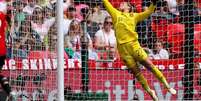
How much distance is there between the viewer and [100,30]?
12.0m

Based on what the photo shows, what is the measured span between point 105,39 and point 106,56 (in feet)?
0.95

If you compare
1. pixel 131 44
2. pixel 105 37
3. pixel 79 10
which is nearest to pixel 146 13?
pixel 131 44

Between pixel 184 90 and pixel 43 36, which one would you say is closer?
pixel 43 36

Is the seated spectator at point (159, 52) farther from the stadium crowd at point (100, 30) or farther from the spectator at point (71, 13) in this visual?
the spectator at point (71, 13)

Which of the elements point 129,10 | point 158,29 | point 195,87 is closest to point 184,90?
point 195,87

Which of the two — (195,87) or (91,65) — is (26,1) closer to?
(91,65)

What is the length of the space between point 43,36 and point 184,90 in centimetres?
257

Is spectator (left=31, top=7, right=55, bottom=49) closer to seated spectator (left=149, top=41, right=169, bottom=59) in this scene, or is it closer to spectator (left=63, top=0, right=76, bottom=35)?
spectator (left=63, top=0, right=76, bottom=35)

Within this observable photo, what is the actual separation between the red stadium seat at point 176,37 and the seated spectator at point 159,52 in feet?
0.45

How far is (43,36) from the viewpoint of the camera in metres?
11.0

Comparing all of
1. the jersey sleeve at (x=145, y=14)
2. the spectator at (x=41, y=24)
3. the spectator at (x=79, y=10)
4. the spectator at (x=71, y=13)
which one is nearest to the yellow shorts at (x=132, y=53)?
the jersey sleeve at (x=145, y=14)

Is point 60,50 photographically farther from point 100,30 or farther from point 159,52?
point 159,52

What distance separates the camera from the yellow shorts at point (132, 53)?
32.8 feet

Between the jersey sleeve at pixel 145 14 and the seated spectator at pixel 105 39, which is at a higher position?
the jersey sleeve at pixel 145 14
